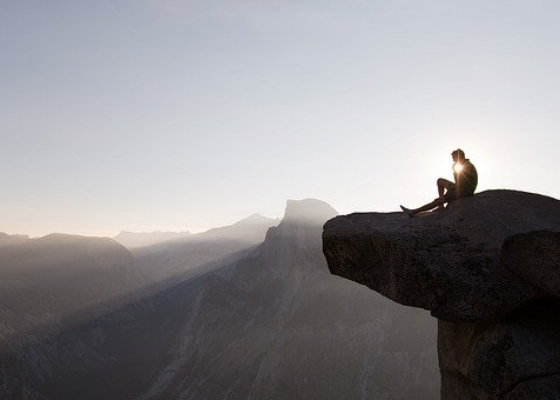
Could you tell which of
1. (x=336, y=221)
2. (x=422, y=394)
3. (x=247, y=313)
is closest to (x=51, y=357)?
(x=247, y=313)

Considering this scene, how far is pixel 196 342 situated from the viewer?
113 metres

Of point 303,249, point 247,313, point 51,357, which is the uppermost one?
point 303,249

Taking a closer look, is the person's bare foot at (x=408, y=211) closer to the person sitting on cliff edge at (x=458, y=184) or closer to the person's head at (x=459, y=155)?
the person sitting on cliff edge at (x=458, y=184)

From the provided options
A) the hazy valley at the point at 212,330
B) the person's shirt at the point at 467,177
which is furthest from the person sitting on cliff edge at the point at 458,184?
the hazy valley at the point at 212,330

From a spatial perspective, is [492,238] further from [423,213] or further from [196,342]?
[196,342]

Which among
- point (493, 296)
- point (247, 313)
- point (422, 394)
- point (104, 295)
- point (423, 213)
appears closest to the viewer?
point (493, 296)

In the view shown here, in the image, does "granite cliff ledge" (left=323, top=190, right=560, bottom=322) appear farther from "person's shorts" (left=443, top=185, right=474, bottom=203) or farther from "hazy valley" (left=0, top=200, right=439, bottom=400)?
Answer: "hazy valley" (left=0, top=200, right=439, bottom=400)

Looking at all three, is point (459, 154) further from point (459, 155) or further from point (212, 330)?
point (212, 330)

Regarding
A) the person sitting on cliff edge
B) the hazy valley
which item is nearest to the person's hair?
the person sitting on cliff edge

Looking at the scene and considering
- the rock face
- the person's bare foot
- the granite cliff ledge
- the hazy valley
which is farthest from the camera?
the hazy valley

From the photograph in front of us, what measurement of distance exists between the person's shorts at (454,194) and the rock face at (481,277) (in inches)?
18.7

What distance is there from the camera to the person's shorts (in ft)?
45.4

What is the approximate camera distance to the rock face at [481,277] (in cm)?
948

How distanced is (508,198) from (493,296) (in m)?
4.21
